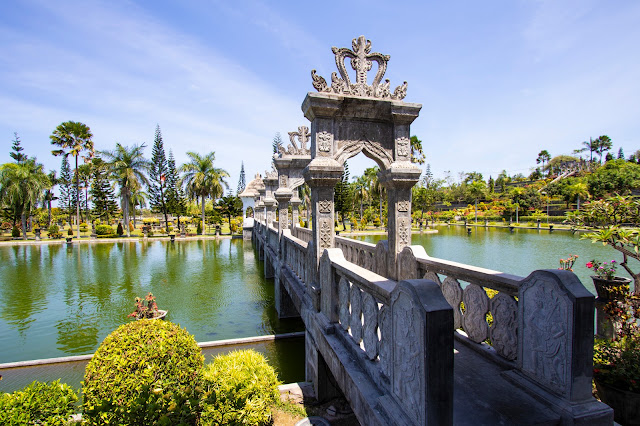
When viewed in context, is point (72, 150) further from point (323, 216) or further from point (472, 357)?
point (472, 357)

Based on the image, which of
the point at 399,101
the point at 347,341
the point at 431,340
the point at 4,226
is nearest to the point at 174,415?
the point at 347,341

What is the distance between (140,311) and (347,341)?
680 centimetres

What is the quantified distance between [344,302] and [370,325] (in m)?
0.94

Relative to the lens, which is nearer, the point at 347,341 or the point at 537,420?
the point at 537,420

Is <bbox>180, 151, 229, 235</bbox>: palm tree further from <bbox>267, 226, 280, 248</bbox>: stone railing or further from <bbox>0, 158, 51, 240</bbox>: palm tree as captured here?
<bbox>267, 226, 280, 248</bbox>: stone railing

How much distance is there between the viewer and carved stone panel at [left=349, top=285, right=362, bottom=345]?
3594 mm

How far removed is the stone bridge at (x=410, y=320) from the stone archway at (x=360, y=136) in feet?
0.06

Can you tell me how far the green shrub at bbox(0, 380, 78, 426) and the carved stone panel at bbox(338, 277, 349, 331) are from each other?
3429mm

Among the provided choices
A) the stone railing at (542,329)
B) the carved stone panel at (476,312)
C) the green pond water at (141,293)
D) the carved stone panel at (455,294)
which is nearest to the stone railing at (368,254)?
the carved stone panel at (455,294)

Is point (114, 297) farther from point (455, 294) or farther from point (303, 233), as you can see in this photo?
point (455, 294)

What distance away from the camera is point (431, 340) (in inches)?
77.1

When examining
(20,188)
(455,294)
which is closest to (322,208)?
(455,294)

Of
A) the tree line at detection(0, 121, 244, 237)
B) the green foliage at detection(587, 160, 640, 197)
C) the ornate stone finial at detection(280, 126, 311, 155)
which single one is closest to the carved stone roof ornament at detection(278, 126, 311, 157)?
the ornate stone finial at detection(280, 126, 311, 155)

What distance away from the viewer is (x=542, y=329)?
8.41 ft
